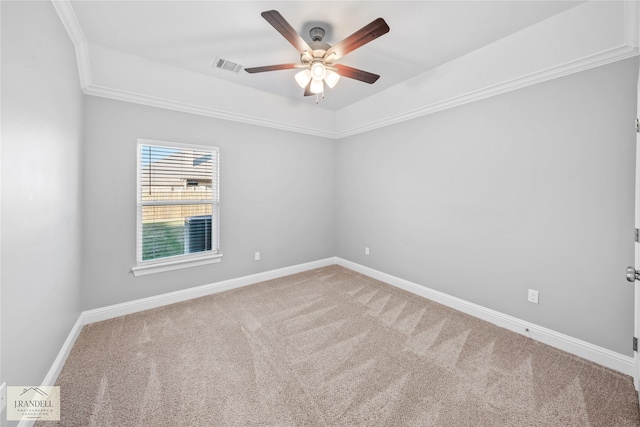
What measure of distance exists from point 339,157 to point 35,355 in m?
4.20

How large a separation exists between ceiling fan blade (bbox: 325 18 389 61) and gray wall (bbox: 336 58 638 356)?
164 cm

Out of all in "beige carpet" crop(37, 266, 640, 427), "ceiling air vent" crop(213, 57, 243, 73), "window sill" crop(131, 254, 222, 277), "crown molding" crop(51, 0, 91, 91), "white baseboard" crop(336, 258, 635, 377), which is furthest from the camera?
"window sill" crop(131, 254, 222, 277)

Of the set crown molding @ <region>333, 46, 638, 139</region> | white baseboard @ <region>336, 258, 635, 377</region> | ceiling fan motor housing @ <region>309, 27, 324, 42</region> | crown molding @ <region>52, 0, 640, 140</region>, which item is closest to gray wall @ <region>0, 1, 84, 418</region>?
crown molding @ <region>52, 0, 640, 140</region>

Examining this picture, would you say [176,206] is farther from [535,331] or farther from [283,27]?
[535,331]

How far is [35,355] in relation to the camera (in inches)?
62.2

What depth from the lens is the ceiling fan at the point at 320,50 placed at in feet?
5.82

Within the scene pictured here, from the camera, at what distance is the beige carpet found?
1606mm

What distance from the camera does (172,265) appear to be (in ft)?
10.4

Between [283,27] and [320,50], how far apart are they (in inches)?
17.9

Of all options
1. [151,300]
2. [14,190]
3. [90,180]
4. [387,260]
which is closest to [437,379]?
[387,260]

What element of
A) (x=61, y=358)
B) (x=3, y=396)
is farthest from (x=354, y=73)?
(x=61, y=358)

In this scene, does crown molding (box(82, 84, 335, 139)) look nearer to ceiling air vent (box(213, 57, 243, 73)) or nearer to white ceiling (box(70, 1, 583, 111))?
white ceiling (box(70, 1, 583, 111))

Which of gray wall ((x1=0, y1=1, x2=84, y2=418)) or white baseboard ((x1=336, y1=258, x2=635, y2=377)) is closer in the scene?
gray wall ((x1=0, y1=1, x2=84, y2=418))

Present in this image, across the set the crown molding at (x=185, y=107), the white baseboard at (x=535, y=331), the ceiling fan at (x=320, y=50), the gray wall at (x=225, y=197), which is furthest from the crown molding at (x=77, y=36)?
the white baseboard at (x=535, y=331)
